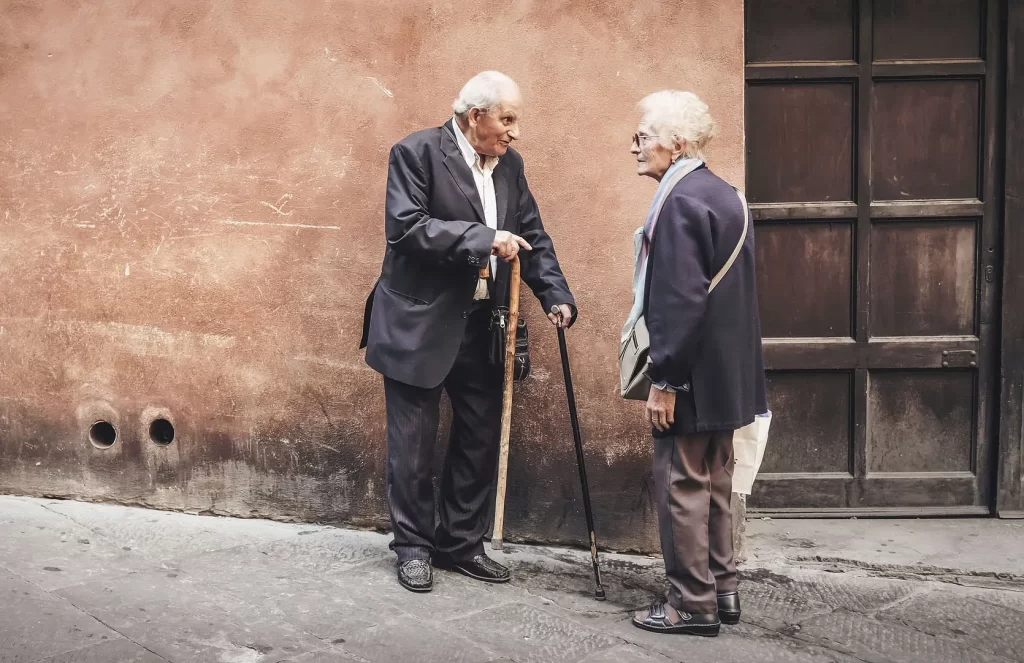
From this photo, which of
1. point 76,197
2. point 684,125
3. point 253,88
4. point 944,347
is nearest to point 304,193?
point 253,88

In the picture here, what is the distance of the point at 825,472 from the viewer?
456 centimetres

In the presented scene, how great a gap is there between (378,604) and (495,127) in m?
1.68

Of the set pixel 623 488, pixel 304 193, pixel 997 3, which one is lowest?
pixel 623 488

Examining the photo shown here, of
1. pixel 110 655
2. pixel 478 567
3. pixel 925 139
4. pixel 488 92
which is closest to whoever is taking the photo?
pixel 110 655

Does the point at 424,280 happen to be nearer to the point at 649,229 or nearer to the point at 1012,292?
the point at 649,229

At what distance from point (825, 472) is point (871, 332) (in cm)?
64

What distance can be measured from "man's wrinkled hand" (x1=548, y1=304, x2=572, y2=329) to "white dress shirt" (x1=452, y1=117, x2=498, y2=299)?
266mm

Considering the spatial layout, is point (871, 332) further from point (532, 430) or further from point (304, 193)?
point (304, 193)

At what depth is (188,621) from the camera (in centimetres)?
328

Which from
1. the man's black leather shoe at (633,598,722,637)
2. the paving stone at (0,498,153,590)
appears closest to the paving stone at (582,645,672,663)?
the man's black leather shoe at (633,598,722,637)

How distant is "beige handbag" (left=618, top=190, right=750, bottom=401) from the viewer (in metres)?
3.25

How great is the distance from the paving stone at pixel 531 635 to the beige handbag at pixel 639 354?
775mm

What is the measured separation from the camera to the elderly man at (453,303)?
3613mm

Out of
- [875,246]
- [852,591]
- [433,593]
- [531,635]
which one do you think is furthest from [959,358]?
[433,593]
